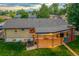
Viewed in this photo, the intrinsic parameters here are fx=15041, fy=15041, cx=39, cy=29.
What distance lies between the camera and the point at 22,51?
117 meters

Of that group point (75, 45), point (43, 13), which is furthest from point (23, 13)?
point (75, 45)

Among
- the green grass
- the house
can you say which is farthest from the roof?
the green grass

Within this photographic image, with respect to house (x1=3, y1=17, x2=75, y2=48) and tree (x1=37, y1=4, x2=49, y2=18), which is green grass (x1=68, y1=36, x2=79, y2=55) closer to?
house (x1=3, y1=17, x2=75, y2=48)

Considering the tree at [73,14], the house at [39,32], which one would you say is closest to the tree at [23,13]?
the house at [39,32]

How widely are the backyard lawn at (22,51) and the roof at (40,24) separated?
142 mm

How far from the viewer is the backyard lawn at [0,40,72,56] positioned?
11656 centimetres

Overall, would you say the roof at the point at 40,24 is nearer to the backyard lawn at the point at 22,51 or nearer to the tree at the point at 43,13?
the tree at the point at 43,13

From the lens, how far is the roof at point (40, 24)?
117m

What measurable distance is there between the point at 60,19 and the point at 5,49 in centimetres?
49

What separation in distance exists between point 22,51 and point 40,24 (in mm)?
251

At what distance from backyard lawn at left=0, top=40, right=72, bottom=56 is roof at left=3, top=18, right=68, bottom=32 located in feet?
0.47

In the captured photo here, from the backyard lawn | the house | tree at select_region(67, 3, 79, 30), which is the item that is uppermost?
tree at select_region(67, 3, 79, 30)

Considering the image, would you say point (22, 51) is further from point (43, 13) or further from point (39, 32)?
point (43, 13)

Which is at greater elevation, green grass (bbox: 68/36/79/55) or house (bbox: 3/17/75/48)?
house (bbox: 3/17/75/48)
